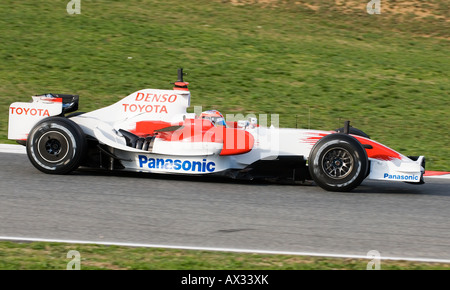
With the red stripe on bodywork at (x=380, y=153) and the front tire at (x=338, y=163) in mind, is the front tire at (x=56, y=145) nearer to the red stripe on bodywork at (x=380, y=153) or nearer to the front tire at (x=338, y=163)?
the front tire at (x=338, y=163)

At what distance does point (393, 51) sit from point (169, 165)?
33.1 feet

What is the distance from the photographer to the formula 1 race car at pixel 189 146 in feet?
24.2

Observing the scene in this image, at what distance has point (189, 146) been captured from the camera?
7469 mm

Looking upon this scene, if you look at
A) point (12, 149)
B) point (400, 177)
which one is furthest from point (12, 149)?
point (400, 177)

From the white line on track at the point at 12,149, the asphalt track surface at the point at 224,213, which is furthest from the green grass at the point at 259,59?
the asphalt track surface at the point at 224,213

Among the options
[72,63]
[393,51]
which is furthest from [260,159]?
[393,51]

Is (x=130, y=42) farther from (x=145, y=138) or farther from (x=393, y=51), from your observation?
(x=145, y=138)

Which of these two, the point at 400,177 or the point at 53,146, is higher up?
the point at 53,146

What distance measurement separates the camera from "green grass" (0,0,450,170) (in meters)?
12.4

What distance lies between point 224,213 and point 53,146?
227cm

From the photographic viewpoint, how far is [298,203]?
7.04m

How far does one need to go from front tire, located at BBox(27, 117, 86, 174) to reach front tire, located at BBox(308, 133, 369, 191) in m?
2.49

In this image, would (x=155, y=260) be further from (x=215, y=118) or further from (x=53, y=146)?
(x=53, y=146)

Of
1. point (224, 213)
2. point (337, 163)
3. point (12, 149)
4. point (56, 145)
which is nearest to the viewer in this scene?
point (224, 213)
